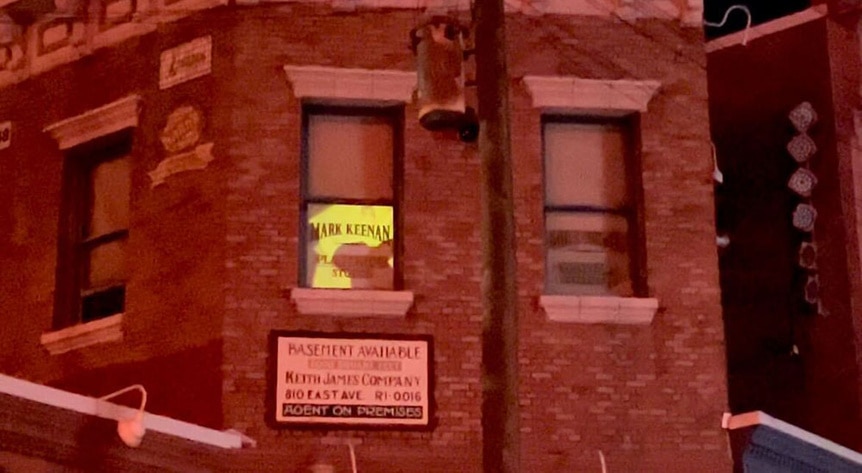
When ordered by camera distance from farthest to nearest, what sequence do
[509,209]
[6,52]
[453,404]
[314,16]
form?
[6,52]
[314,16]
[453,404]
[509,209]

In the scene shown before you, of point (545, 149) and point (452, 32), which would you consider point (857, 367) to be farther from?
point (452, 32)

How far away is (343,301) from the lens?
11266 mm

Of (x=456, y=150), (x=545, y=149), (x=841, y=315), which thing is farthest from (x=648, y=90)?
(x=841, y=315)

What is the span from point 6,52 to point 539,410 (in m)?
6.69

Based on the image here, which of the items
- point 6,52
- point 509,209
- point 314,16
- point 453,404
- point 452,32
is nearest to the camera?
point 509,209

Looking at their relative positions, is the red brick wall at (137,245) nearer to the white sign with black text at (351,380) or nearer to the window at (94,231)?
the window at (94,231)

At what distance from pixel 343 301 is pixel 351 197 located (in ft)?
3.67

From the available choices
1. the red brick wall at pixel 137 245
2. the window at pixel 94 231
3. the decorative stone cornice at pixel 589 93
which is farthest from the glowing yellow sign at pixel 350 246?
the window at pixel 94 231

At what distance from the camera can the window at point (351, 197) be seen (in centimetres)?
1173

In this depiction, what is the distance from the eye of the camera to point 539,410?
11312 millimetres

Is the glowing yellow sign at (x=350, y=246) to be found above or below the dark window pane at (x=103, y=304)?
above

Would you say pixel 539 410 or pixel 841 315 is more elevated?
pixel 841 315

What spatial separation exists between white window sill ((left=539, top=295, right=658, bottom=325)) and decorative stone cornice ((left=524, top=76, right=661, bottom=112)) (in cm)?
179

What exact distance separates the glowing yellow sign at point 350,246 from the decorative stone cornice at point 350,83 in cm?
96
